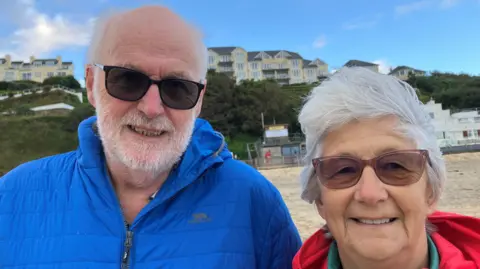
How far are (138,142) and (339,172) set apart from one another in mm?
1088

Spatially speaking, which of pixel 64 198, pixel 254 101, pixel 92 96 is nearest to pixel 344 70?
pixel 92 96

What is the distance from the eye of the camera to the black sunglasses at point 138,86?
1930 millimetres

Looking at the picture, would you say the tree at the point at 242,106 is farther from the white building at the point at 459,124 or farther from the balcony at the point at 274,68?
the balcony at the point at 274,68

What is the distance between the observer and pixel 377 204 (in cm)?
149

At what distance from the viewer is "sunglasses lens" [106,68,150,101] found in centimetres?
193

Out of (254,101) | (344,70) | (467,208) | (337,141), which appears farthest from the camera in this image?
(254,101)

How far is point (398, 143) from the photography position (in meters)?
1.51

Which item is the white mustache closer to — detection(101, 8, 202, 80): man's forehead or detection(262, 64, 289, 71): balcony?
detection(101, 8, 202, 80): man's forehead

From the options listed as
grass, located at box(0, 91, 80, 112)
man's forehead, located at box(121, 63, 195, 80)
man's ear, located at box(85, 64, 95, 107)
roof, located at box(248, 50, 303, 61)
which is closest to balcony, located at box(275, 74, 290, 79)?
roof, located at box(248, 50, 303, 61)

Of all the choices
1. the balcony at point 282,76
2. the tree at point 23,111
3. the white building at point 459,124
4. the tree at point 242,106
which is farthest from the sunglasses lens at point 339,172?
the balcony at point 282,76

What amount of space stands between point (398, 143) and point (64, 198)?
1730mm

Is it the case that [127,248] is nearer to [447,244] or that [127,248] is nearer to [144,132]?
[144,132]

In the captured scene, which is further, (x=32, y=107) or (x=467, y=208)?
(x=32, y=107)

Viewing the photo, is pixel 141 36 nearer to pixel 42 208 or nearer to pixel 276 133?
pixel 42 208
